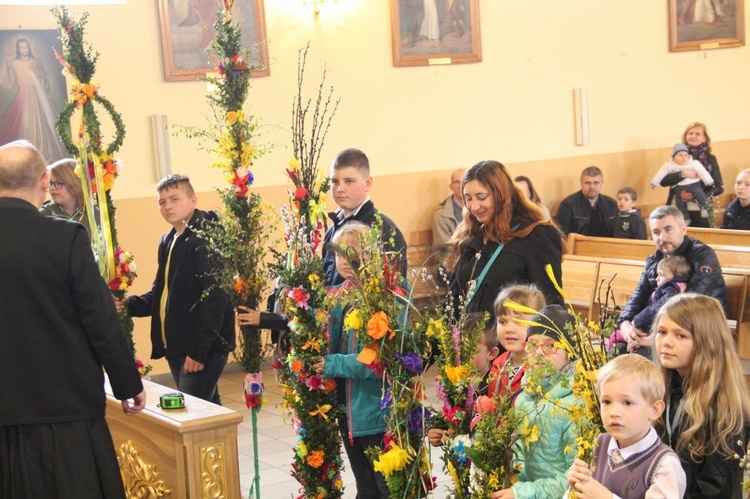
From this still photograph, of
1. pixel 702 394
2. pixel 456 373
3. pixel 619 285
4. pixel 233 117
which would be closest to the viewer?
pixel 702 394

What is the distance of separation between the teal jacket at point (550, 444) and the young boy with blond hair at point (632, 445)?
25 cm

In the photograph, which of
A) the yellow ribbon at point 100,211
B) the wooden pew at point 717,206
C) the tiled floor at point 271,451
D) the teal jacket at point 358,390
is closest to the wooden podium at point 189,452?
the teal jacket at point 358,390

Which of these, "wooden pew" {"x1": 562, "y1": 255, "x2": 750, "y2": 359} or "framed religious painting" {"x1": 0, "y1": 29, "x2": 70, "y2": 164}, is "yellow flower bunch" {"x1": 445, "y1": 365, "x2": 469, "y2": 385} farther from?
"framed religious painting" {"x1": 0, "y1": 29, "x2": 70, "y2": 164}

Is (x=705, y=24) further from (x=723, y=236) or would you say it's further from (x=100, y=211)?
(x=100, y=211)

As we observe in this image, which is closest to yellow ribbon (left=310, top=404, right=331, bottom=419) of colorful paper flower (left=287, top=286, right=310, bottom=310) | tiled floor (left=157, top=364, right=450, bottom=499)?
tiled floor (left=157, top=364, right=450, bottom=499)

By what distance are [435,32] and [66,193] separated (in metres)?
5.38

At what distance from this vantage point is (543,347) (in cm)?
318

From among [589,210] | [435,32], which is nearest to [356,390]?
[435,32]

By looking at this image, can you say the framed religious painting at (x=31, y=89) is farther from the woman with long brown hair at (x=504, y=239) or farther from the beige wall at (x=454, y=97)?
the woman with long brown hair at (x=504, y=239)

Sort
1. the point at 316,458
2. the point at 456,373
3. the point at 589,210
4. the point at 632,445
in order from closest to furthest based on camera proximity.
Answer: the point at 632,445, the point at 456,373, the point at 316,458, the point at 589,210

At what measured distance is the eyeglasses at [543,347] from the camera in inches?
118

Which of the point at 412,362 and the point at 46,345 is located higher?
the point at 46,345

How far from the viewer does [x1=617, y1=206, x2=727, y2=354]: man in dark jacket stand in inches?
239

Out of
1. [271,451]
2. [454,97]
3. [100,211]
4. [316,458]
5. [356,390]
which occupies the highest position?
[454,97]
